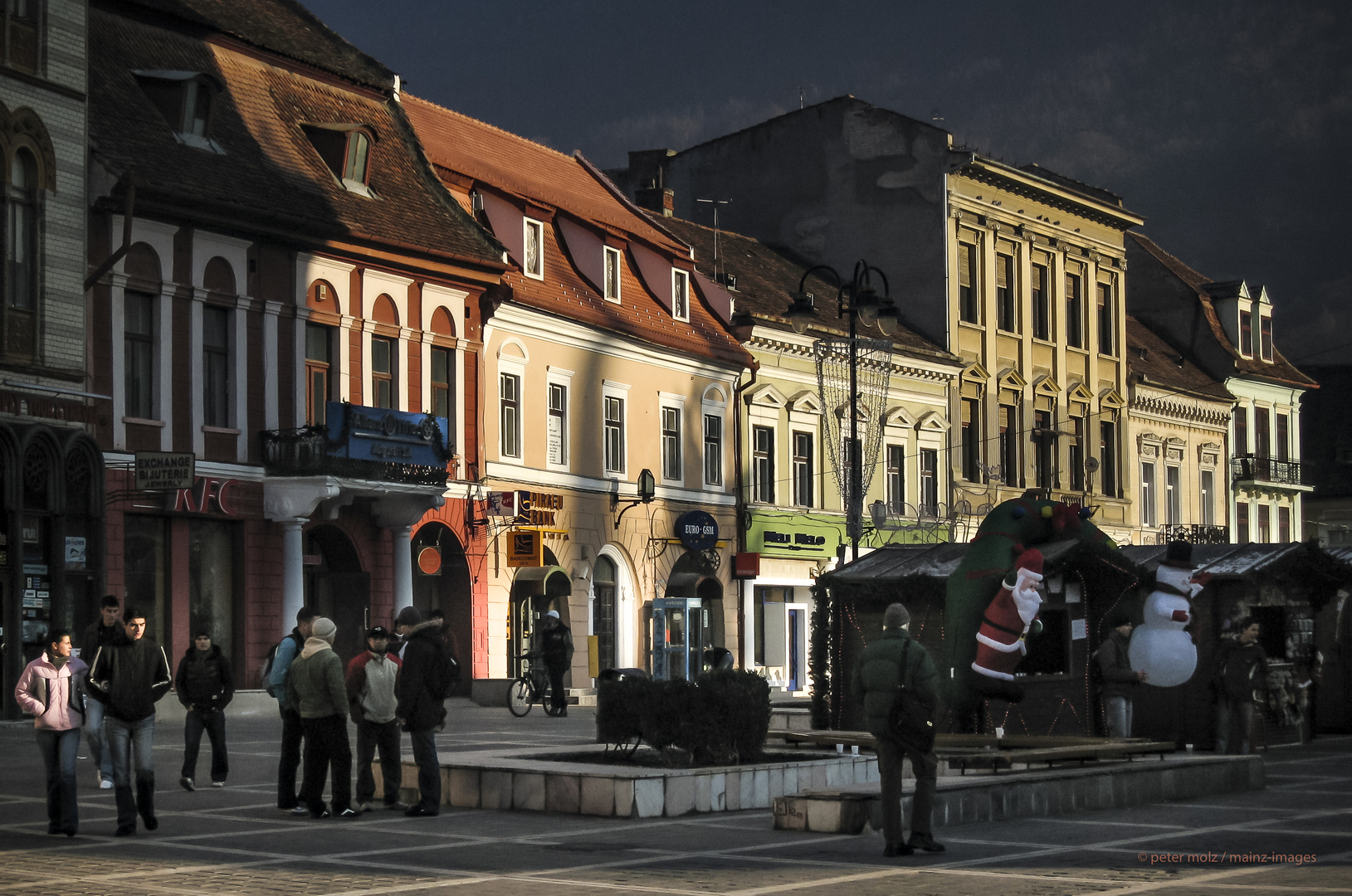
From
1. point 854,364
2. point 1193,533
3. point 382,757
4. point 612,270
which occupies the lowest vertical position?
point 382,757

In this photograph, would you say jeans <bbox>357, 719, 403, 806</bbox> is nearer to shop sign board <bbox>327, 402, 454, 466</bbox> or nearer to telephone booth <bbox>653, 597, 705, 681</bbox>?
shop sign board <bbox>327, 402, 454, 466</bbox>

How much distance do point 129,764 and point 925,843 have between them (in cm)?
616

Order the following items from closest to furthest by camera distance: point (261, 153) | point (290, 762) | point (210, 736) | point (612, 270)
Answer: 1. point (290, 762)
2. point (210, 736)
3. point (261, 153)
4. point (612, 270)

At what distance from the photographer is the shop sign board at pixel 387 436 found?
108 ft

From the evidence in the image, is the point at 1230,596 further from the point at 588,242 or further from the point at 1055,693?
the point at 588,242

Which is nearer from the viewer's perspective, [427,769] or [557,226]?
[427,769]

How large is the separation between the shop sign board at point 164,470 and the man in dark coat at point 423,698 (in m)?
13.1

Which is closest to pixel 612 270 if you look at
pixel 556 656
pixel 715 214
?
pixel 715 214

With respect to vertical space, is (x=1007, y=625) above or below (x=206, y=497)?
below

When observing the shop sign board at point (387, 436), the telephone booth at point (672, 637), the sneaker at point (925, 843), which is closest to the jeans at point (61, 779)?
the sneaker at point (925, 843)

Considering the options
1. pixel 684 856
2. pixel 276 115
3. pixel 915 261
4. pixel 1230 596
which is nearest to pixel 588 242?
pixel 276 115

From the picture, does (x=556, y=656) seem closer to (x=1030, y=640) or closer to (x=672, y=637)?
(x=672, y=637)

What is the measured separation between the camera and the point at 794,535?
1902 inches

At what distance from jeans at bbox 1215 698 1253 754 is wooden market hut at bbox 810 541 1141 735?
1544 mm
